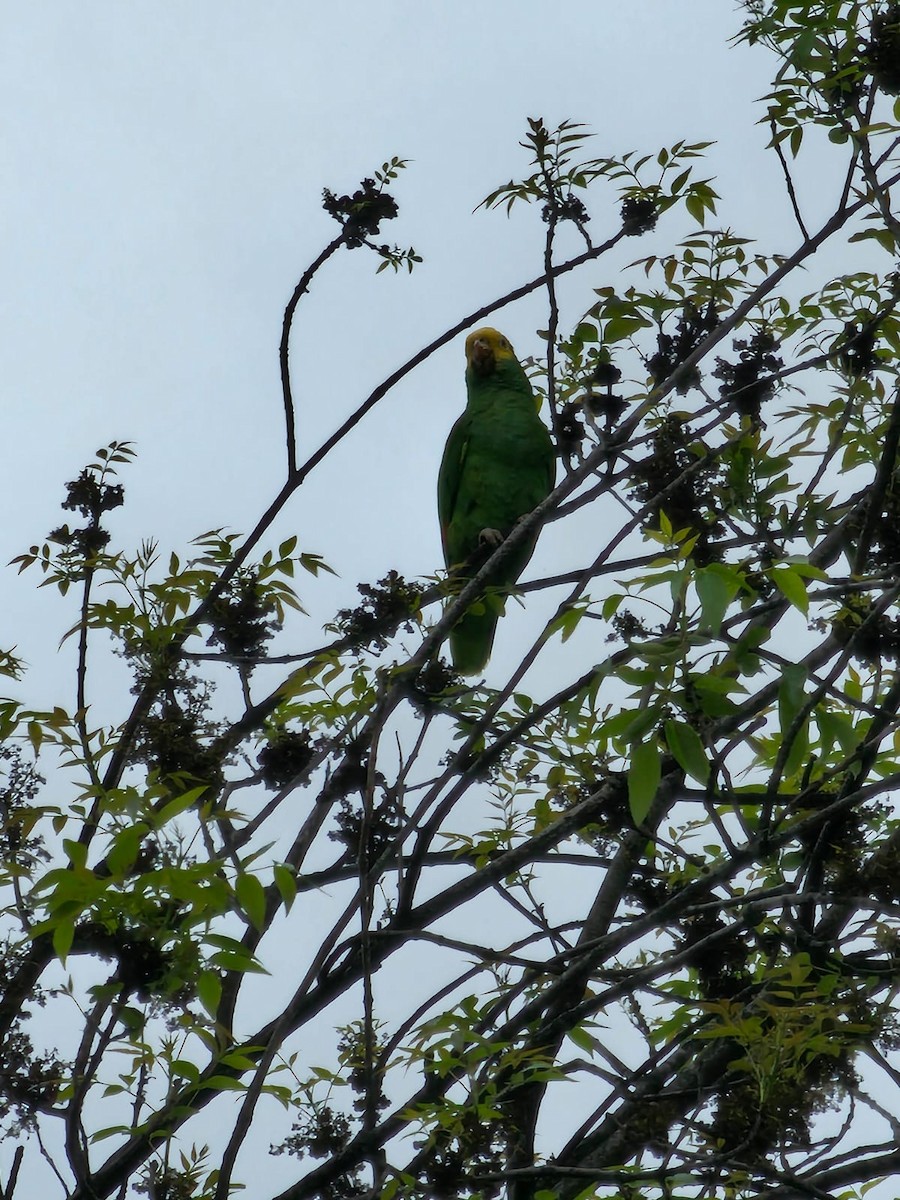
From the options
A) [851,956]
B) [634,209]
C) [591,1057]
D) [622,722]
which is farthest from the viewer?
[634,209]

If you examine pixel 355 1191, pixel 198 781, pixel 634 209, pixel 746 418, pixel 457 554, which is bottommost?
pixel 355 1191

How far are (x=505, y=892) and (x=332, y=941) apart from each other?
584 millimetres

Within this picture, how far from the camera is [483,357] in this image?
6.85m

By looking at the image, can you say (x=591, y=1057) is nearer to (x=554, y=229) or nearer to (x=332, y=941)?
(x=332, y=941)

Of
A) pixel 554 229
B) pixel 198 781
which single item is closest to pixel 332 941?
pixel 198 781

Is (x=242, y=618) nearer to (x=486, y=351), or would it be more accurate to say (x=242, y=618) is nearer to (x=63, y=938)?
(x=63, y=938)

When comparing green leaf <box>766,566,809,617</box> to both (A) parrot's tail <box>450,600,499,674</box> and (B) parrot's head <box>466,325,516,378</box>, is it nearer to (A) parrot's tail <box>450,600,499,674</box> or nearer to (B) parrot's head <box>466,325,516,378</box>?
(A) parrot's tail <box>450,600,499,674</box>

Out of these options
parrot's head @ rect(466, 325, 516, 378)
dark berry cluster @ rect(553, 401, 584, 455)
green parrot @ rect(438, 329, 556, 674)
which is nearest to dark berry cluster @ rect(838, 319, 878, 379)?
dark berry cluster @ rect(553, 401, 584, 455)

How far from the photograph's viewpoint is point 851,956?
289 centimetres

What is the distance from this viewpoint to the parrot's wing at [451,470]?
6.52 meters

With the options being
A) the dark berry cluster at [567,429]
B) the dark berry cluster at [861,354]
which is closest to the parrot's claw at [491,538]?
the dark berry cluster at [567,429]

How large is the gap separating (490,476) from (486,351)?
95 cm

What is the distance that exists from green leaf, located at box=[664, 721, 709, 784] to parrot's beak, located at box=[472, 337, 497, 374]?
5.00m

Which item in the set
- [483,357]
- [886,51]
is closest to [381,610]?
[886,51]
